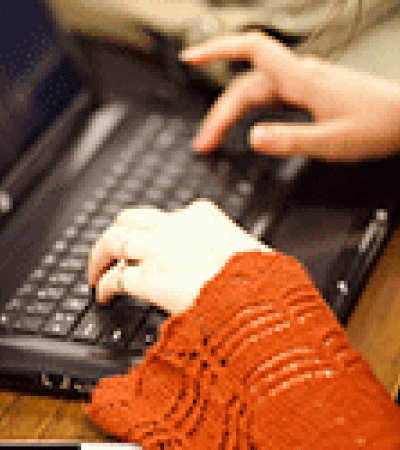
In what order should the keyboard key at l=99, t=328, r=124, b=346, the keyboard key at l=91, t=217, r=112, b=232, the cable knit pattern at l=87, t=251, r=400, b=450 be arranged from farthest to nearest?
the keyboard key at l=91, t=217, r=112, b=232, the keyboard key at l=99, t=328, r=124, b=346, the cable knit pattern at l=87, t=251, r=400, b=450

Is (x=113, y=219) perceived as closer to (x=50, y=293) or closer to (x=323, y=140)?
(x=50, y=293)

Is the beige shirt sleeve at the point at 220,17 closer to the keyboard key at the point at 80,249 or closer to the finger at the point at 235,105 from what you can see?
the finger at the point at 235,105

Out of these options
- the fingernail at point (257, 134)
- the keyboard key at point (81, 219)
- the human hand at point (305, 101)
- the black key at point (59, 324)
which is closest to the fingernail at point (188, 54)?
the human hand at point (305, 101)

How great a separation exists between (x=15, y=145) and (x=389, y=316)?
0.41 metres

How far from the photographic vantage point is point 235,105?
59 centimetres

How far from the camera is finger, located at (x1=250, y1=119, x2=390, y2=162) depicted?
52 cm

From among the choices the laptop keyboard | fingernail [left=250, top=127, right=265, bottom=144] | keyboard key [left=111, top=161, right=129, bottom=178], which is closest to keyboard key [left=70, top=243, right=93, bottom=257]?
the laptop keyboard

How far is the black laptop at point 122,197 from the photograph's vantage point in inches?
17.6

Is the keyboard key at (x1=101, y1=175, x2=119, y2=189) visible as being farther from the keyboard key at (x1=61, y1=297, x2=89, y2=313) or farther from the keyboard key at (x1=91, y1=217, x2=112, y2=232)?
the keyboard key at (x1=61, y1=297, x2=89, y2=313)

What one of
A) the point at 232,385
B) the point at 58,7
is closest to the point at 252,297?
the point at 232,385

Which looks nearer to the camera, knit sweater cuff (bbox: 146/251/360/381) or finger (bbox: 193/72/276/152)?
knit sweater cuff (bbox: 146/251/360/381)

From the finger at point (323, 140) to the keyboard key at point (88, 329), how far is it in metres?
0.25

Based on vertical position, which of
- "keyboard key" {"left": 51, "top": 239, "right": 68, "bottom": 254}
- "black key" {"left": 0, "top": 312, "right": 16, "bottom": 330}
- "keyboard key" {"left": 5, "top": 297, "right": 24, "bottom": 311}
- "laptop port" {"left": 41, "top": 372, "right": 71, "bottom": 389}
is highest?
"keyboard key" {"left": 51, "top": 239, "right": 68, "bottom": 254}

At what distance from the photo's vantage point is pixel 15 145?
57 centimetres
